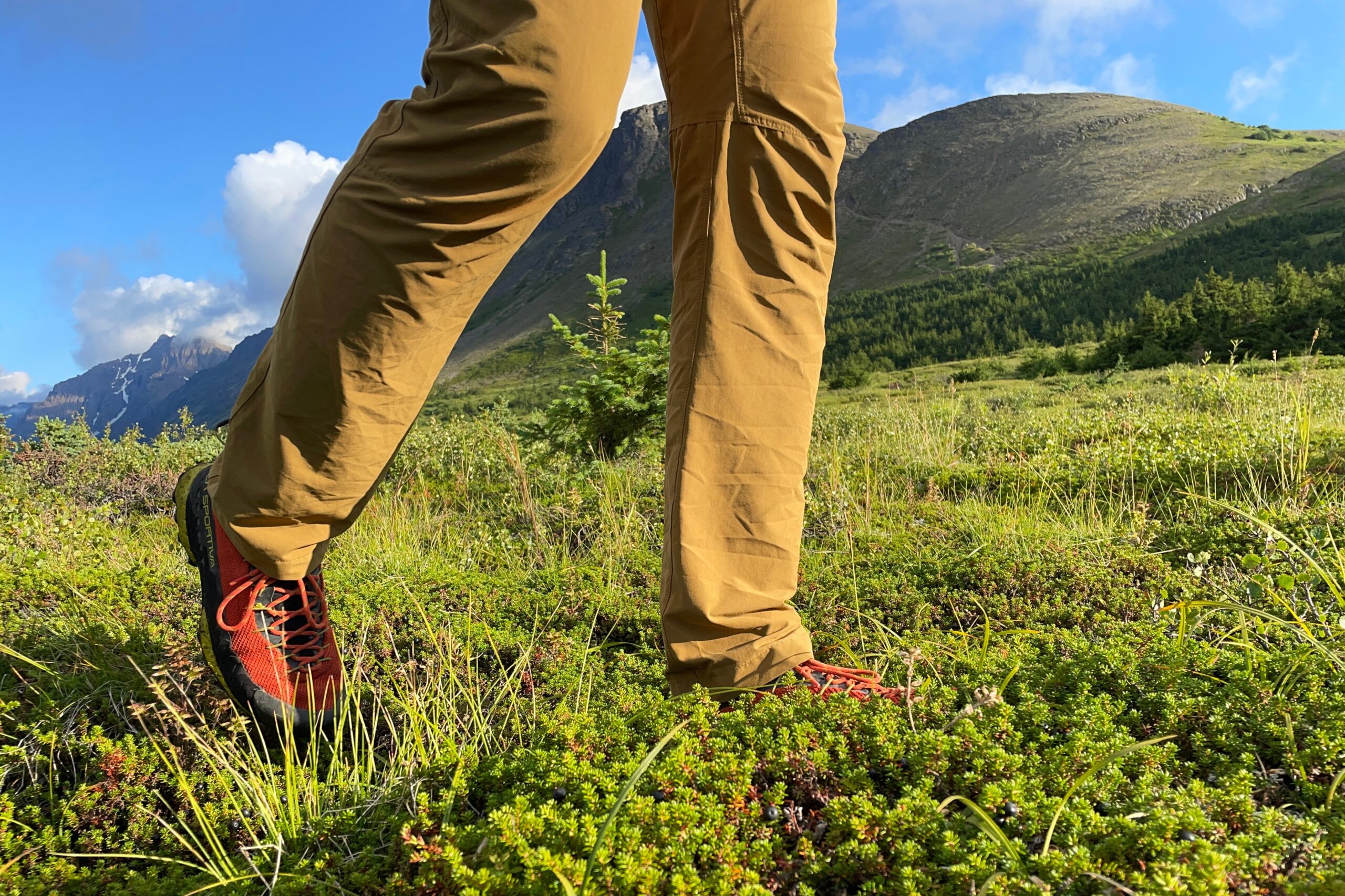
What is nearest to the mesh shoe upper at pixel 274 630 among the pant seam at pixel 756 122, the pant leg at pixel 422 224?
the pant leg at pixel 422 224

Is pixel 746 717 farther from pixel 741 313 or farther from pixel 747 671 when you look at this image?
pixel 741 313

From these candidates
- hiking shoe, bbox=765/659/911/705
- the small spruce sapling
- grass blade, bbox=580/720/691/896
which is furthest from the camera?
the small spruce sapling

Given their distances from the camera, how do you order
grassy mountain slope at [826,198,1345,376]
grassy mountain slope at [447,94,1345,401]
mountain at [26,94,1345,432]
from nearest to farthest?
1. grassy mountain slope at [826,198,1345,376]
2. mountain at [26,94,1345,432]
3. grassy mountain slope at [447,94,1345,401]

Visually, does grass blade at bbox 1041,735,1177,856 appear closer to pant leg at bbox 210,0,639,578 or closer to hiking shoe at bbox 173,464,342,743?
pant leg at bbox 210,0,639,578

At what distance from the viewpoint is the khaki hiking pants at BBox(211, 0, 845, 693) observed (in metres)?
1.15

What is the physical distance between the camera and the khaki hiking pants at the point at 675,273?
1.15 m

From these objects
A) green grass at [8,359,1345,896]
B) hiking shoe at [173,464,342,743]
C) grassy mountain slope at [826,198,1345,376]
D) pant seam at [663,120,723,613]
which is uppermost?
grassy mountain slope at [826,198,1345,376]

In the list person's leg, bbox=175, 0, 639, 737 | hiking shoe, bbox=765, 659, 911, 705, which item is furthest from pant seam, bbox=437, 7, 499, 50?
hiking shoe, bbox=765, 659, 911, 705

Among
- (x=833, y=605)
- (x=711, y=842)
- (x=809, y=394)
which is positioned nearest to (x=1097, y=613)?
(x=833, y=605)

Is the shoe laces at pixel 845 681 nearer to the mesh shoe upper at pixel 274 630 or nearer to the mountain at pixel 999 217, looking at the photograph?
the mesh shoe upper at pixel 274 630

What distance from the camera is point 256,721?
4.74 ft

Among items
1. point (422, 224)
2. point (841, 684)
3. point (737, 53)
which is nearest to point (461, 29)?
point (422, 224)

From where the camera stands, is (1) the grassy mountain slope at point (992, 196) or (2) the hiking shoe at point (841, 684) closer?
(2) the hiking shoe at point (841, 684)

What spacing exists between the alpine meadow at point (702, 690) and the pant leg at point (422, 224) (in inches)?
20.7
